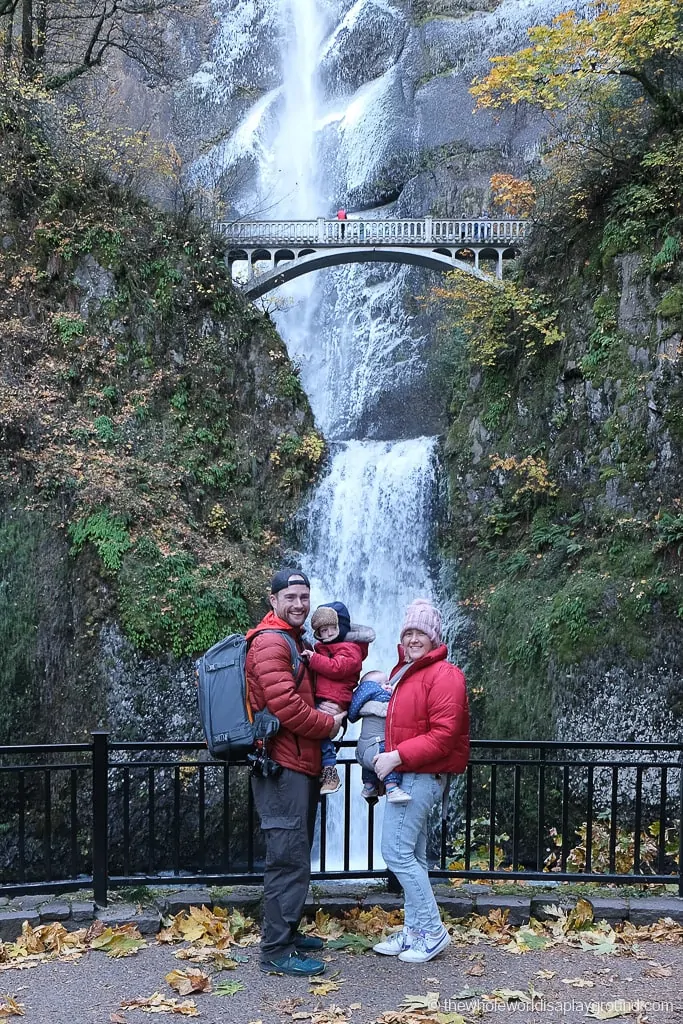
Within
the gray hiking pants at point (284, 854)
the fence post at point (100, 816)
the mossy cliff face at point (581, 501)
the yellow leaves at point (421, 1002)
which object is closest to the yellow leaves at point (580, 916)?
the yellow leaves at point (421, 1002)

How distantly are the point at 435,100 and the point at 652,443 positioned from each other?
20.9 m

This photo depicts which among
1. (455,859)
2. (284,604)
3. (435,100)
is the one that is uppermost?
(435,100)

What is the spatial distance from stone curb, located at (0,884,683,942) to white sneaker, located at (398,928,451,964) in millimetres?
575

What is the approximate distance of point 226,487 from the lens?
52.4 ft

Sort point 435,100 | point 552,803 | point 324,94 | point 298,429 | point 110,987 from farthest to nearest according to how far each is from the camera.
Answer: point 324,94 → point 435,100 → point 298,429 → point 552,803 → point 110,987

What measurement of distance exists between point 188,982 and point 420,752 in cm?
174

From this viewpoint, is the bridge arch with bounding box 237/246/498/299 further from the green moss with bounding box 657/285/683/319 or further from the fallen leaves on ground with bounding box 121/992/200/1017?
the fallen leaves on ground with bounding box 121/992/200/1017

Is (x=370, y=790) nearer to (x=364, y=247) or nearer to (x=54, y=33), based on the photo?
(x=364, y=247)

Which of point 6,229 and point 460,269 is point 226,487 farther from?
point 460,269

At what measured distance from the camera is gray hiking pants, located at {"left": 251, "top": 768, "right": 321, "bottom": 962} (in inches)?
181

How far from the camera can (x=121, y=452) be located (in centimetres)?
1477

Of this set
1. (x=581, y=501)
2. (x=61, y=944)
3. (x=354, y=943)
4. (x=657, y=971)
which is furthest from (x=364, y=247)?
(x=657, y=971)

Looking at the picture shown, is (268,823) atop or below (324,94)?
below

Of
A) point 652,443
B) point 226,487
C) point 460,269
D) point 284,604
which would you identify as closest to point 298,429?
point 226,487
